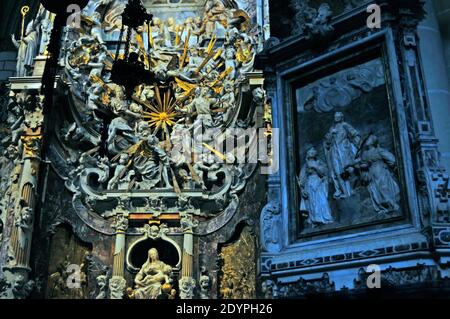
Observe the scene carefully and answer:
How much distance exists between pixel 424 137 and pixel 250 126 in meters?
6.10

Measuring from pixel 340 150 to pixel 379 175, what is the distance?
0.57 metres

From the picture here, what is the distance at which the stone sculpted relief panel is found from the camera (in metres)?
5.30

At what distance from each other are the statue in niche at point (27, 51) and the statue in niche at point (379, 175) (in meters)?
7.75

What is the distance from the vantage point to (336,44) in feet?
19.8

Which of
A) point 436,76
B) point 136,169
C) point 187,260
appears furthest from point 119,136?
point 436,76

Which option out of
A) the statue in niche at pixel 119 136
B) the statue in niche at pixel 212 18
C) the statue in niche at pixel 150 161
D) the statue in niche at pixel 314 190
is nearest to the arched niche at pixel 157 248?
the statue in niche at pixel 150 161

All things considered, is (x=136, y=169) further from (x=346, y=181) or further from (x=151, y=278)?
(x=346, y=181)

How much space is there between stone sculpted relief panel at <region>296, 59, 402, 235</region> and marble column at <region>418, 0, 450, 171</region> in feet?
1.46

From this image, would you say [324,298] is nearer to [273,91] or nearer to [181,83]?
[273,91]

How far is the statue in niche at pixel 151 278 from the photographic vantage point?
32.4ft

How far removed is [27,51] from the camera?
11.0 meters

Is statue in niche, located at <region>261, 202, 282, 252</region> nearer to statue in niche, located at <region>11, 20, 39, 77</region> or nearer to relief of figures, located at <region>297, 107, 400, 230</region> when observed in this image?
relief of figures, located at <region>297, 107, 400, 230</region>

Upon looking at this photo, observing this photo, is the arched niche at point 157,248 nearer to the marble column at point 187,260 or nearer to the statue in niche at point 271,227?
the marble column at point 187,260
